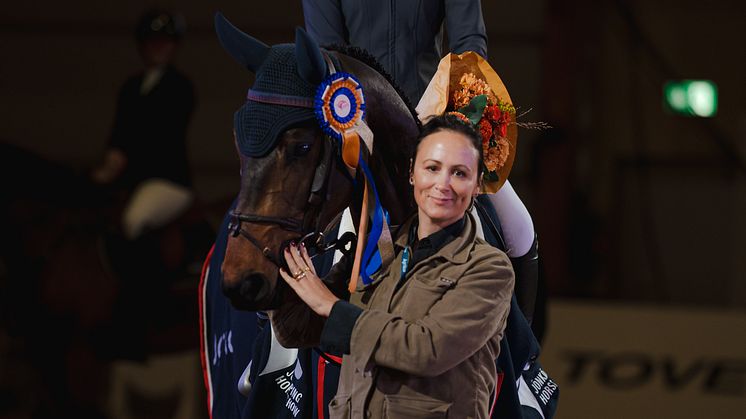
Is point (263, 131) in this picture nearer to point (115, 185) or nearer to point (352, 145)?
point (352, 145)

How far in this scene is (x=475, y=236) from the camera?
1.70m

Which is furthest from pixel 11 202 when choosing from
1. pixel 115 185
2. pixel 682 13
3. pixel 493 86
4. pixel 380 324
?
pixel 682 13

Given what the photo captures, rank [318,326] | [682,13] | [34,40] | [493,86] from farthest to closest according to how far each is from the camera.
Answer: [682,13], [34,40], [493,86], [318,326]

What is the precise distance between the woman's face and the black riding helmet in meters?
3.04

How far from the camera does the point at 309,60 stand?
5.77 feet

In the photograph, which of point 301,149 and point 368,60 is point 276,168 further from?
point 368,60

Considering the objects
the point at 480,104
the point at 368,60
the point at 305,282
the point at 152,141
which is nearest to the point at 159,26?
the point at 152,141

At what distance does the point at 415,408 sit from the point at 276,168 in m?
0.41

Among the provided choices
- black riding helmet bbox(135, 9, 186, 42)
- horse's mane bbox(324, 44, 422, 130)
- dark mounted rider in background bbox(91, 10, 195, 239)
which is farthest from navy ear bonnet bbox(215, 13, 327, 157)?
black riding helmet bbox(135, 9, 186, 42)

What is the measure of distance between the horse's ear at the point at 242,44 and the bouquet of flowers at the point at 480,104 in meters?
0.34

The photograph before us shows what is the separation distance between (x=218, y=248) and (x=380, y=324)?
119cm

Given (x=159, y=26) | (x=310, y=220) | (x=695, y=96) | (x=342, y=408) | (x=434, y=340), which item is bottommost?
(x=342, y=408)

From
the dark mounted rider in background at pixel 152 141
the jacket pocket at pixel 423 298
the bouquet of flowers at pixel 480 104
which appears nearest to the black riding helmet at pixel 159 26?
the dark mounted rider in background at pixel 152 141

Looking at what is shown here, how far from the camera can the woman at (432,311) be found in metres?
1.57
